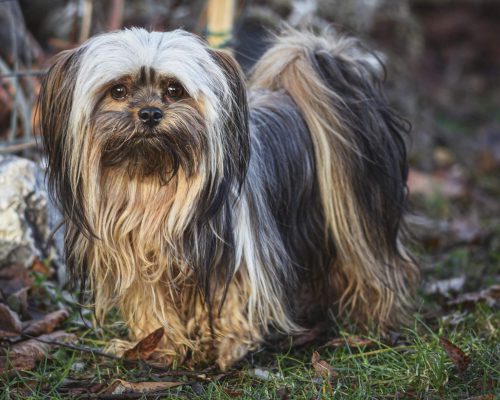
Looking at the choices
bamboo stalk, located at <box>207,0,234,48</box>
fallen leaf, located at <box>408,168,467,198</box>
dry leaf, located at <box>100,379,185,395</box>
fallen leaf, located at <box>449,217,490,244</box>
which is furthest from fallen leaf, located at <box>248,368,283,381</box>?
fallen leaf, located at <box>408,168,467,198</box>

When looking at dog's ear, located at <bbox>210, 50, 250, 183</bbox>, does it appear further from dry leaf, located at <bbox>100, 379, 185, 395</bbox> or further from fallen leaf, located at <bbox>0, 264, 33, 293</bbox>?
fallen leaf, located at <bbox>0, 264, 33, 293</bbox>

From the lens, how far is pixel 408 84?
830 centimetres

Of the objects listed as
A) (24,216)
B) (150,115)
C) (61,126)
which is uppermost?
(150,115)

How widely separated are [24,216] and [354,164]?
165 cm

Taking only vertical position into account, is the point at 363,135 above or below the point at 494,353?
above

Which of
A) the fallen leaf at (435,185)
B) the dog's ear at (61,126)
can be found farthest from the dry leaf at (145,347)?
the fallen leaf at (435,185)

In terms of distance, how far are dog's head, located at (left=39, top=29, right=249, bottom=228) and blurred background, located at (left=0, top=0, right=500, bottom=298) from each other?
16.2 inches

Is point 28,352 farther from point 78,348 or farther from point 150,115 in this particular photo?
point 150,115

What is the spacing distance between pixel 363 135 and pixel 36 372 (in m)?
1.75

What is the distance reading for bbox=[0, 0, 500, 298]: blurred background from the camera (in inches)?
198

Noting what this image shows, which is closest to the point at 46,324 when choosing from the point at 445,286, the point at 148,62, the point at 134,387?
the point at 134,387

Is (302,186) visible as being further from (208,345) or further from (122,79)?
(122,79)

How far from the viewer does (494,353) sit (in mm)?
3516

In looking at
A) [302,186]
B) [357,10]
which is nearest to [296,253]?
[302,186]
